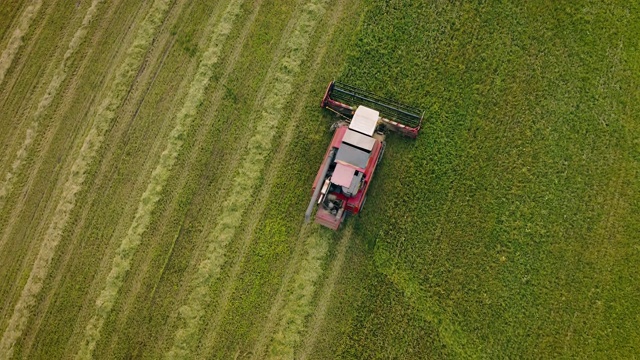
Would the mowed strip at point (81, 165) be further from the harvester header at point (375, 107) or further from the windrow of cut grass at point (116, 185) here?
the harvester header at point (375, 107)

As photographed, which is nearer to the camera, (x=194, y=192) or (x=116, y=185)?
(x=194, y=192)

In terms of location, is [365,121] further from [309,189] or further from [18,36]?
[18,36]

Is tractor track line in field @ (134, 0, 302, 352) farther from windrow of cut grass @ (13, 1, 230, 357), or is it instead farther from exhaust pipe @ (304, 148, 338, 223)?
exhaust pipe @ (304, 148, 338, 223)

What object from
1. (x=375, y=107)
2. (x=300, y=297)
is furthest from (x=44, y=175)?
(x=375, y=107)

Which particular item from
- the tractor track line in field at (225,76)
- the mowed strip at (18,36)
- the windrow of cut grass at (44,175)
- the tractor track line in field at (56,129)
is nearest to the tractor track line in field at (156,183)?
the tractor track line in field at (225,76)

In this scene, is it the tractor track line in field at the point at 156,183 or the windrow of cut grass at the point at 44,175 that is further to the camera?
the windrow of cut grass at the point at 44,175

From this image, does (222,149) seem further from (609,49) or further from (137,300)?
(609,49)

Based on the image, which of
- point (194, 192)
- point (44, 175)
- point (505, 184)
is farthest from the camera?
point (44, 175)
